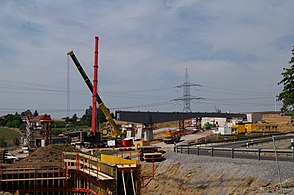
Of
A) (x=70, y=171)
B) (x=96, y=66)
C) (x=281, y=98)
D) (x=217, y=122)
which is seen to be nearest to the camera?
(x=70, y=171)

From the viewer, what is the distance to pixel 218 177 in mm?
23500

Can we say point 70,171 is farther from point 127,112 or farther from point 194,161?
point 127,112

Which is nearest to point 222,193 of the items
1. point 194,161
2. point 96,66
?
point 194,161

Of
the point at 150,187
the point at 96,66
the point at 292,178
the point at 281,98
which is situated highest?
the point at 96,66

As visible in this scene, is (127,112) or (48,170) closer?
(48,170)

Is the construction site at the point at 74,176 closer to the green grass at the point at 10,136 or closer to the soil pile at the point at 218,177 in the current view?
the soil pile at the point at 218,177

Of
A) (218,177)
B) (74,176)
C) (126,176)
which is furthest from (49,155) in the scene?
(218,177)

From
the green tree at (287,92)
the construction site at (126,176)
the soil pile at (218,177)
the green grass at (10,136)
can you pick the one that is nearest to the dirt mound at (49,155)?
the construction site at (126,176)

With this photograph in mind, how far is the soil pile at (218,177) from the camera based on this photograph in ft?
64.7

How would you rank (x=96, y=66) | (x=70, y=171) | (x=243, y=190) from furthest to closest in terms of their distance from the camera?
(x=96, y=66) < (x=70, y=171) < (x=243, y=190)

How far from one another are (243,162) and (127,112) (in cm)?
5264

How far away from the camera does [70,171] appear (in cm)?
2738

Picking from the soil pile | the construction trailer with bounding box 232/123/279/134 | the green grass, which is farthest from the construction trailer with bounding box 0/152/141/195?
the green grass

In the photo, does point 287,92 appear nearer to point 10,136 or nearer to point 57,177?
point 57,177
